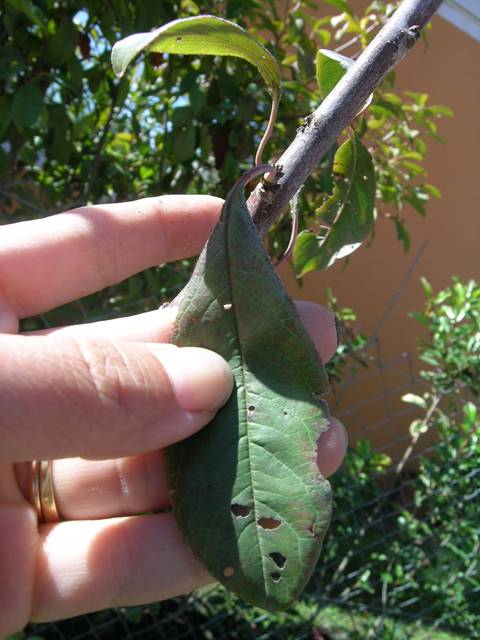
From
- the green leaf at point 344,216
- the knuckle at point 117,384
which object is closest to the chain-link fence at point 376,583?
the green leaf at point 344,216

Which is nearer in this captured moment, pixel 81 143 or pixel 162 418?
pixel 162 418

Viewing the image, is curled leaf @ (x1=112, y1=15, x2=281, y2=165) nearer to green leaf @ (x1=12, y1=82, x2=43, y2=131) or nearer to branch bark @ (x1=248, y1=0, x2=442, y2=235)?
branch bark @ (x1=248, y1=0, x2=442, y2=235)

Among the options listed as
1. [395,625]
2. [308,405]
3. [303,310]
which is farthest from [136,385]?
[395,625]

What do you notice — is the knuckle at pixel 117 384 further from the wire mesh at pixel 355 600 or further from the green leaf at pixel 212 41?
the wire mesh at pixel 355 600

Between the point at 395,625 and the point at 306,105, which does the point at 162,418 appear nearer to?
the point at 306,105

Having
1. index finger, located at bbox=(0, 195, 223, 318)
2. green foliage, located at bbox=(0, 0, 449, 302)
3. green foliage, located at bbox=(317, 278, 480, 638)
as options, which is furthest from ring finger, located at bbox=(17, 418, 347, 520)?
green foliage, located at bbox=(317, 278, 480, 638)

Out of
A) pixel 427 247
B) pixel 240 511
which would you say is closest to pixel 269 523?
pixel 240 511

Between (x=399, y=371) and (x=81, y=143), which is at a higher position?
(x=81, y=143)
